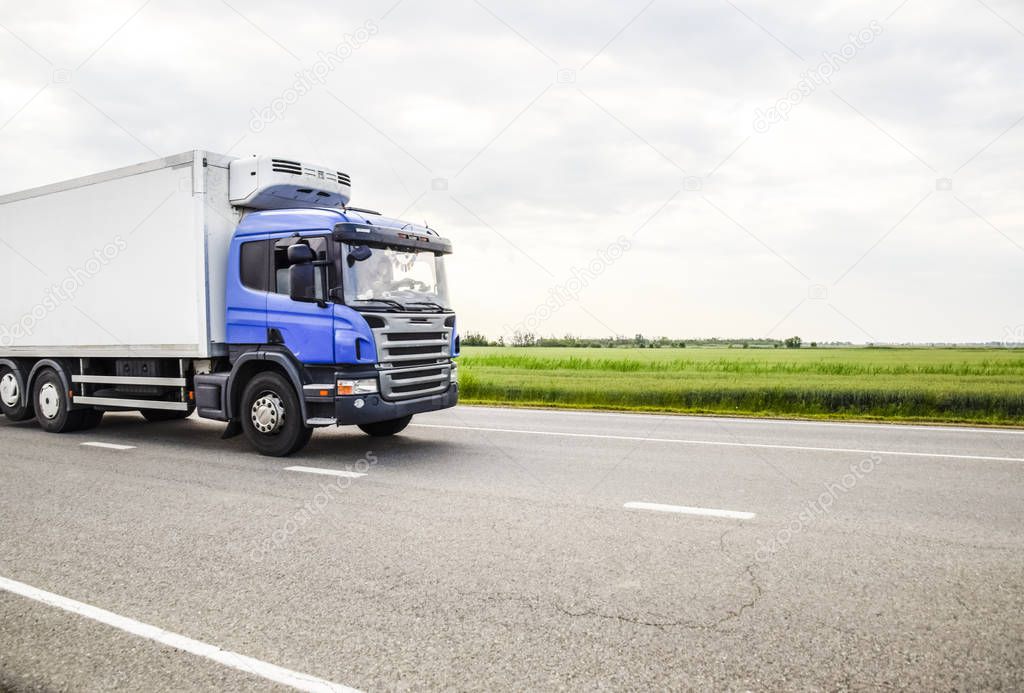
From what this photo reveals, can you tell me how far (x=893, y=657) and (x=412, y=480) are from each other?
4919 millimetres

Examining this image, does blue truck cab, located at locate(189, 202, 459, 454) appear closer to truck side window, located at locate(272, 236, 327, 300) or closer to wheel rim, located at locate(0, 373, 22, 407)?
truck side window, located at locate(272, 236, 327, 300)

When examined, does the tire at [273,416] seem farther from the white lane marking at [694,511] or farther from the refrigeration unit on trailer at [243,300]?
the white lane marking at [694,511]

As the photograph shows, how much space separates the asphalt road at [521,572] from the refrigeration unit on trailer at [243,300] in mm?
912

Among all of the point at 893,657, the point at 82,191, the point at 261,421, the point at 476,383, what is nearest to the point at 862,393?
the point at 476,383

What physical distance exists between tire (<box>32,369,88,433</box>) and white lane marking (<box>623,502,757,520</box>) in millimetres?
9007

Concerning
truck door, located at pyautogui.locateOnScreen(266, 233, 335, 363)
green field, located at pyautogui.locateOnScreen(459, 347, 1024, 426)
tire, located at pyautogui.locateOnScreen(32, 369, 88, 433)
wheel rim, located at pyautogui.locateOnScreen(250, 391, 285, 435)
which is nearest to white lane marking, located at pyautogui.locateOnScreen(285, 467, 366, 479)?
wheel rim, located at pyautogui.locateOnScreen(250, 391, 285, 435)

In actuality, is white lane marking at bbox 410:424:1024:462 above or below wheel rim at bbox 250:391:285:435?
below

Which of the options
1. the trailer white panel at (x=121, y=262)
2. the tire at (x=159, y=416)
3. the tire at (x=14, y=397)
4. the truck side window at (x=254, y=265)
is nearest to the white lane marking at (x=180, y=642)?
the truck side window at (x=254, y=265)

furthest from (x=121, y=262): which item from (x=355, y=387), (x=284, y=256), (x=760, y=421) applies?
(x=760, y=421)

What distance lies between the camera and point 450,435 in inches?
425

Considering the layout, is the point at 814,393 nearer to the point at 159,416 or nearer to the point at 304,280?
the point at 304,280

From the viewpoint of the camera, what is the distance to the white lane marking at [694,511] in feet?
19.1

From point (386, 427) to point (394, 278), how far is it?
2.52 meters

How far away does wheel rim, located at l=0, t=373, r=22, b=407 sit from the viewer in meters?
12.0
